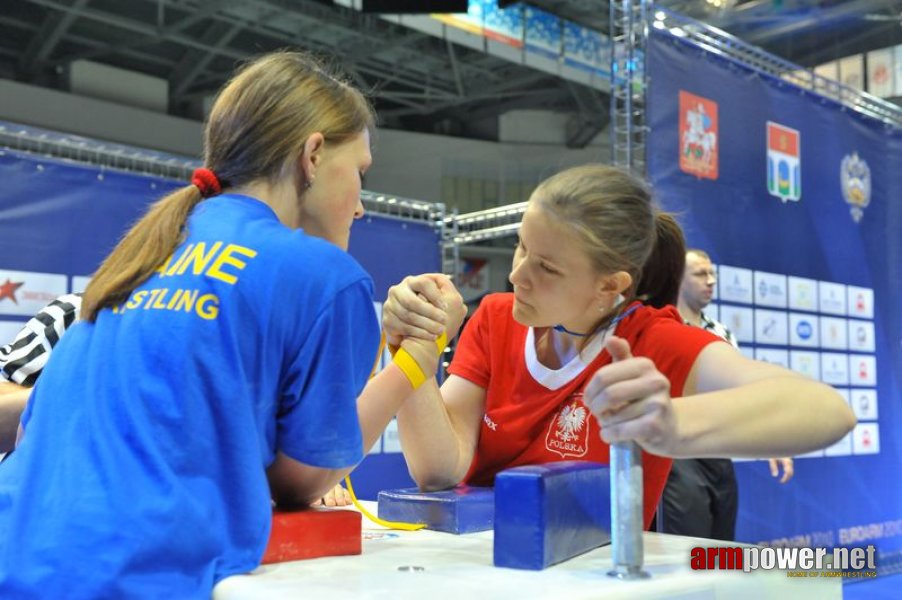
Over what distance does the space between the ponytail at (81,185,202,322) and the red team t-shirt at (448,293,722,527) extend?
0.59m

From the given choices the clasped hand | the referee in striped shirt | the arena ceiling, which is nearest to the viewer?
the clasped hand

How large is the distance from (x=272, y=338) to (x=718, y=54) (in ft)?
10.4

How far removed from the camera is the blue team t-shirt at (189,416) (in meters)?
0.72

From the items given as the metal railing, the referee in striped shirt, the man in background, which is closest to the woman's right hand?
the referee in striped shirt

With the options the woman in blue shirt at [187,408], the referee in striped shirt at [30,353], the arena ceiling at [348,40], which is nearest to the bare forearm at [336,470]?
the woman in blue shirt at [187,408]

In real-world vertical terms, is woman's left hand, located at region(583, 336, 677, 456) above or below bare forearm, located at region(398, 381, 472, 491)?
above

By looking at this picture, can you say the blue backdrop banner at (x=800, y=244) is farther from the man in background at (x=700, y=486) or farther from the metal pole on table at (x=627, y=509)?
the metal pole on table at (x=627, y=509)

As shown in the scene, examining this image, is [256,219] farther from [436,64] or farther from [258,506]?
[436,64]

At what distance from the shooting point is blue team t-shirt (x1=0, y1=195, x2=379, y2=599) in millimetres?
719

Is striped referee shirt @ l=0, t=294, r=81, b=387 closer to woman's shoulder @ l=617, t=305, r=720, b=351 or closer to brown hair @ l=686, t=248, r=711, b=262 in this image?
woman's shoulder @ l=617, t=305, r=720, b=351

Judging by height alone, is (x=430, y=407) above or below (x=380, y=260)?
below

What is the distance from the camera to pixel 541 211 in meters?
1.26

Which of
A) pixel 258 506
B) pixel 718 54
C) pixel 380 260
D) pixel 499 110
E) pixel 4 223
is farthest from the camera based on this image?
pixel 499 110

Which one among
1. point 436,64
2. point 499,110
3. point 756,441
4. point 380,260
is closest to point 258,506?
point 756,441
